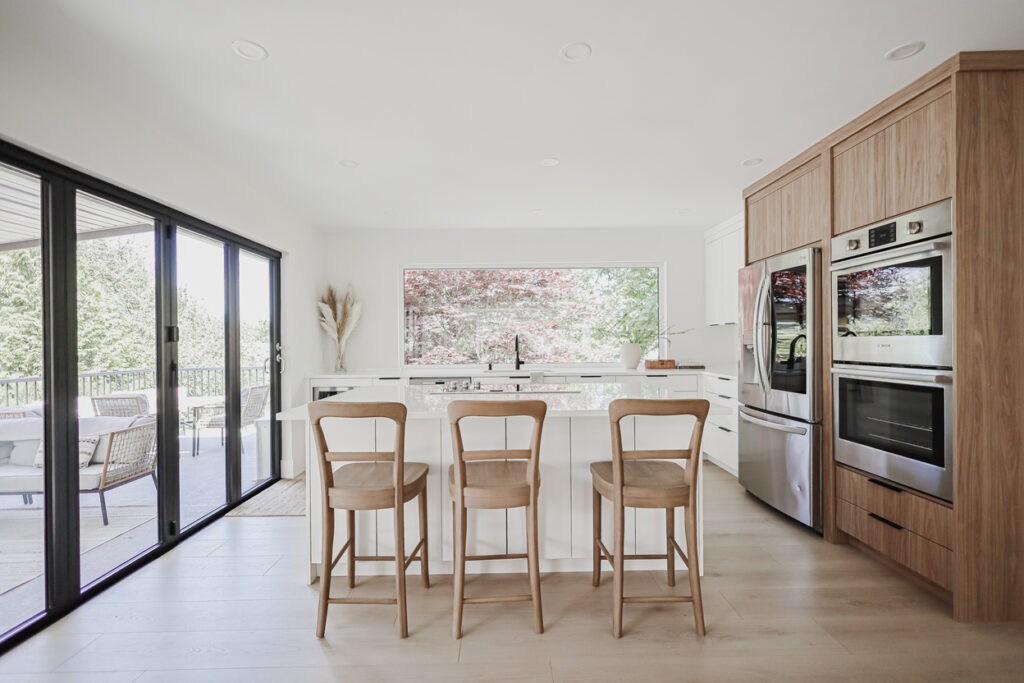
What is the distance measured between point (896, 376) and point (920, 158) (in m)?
1.03

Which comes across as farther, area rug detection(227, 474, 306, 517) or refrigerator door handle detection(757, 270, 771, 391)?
area rug detection(227, 474, 306, 517)

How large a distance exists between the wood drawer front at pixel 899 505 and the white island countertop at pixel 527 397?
1039 millimetres

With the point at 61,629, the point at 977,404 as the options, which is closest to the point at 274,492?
the point at 61,629

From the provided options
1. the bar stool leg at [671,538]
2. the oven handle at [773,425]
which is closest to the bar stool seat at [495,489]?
the bar stool leg at [671,538]

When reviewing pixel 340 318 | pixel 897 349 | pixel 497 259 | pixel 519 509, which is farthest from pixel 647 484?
pixel 340 318

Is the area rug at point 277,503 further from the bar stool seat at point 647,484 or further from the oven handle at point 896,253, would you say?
the oven handle at point 896,253

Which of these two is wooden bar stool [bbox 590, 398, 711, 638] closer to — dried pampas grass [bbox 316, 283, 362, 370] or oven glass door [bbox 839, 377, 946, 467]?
oven glass door [bbox 839, 377, 946, 467]

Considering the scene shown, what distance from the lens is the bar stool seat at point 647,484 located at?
A: 201 cm

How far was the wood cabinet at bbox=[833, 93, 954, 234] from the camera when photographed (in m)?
A: 2.22

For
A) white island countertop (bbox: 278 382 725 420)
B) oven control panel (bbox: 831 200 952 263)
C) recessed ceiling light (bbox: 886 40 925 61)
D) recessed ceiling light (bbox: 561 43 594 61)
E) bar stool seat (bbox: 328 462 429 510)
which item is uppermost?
recessed ceiling light (bbox: 561 43 594 61)

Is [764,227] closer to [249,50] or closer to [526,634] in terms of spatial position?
[526,634]

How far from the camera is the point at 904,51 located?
6.84 feet

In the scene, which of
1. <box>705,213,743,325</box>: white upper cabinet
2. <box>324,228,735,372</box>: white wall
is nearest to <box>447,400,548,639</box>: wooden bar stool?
<box>705,213,743,325</box>: white upper cabinet

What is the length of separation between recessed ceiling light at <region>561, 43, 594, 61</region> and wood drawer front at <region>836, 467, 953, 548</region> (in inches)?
98.8
